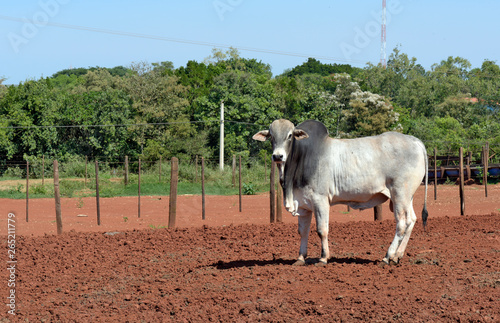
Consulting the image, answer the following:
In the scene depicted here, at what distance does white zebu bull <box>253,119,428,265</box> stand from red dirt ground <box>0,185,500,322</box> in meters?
0.64

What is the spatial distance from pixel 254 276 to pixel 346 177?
6.13 feet

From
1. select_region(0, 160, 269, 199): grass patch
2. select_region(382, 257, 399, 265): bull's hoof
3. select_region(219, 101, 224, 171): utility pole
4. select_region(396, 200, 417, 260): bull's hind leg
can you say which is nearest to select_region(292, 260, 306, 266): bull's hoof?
select_region(382, 257, 399, 265): bull's hoof

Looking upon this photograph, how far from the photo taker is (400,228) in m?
8.08

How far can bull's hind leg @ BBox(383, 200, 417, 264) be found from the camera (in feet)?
26.5

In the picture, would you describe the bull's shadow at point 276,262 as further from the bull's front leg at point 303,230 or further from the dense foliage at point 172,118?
the dense foliage at point 172,118

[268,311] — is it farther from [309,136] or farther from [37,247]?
[37,247]

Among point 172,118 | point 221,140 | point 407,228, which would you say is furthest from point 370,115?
point 407,228

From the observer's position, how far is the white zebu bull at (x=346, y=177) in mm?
8070

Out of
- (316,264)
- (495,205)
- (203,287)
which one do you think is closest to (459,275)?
(316,264)

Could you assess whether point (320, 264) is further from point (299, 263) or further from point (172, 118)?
point (172, 118)

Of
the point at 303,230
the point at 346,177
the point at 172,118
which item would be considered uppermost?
the point at 172,118
